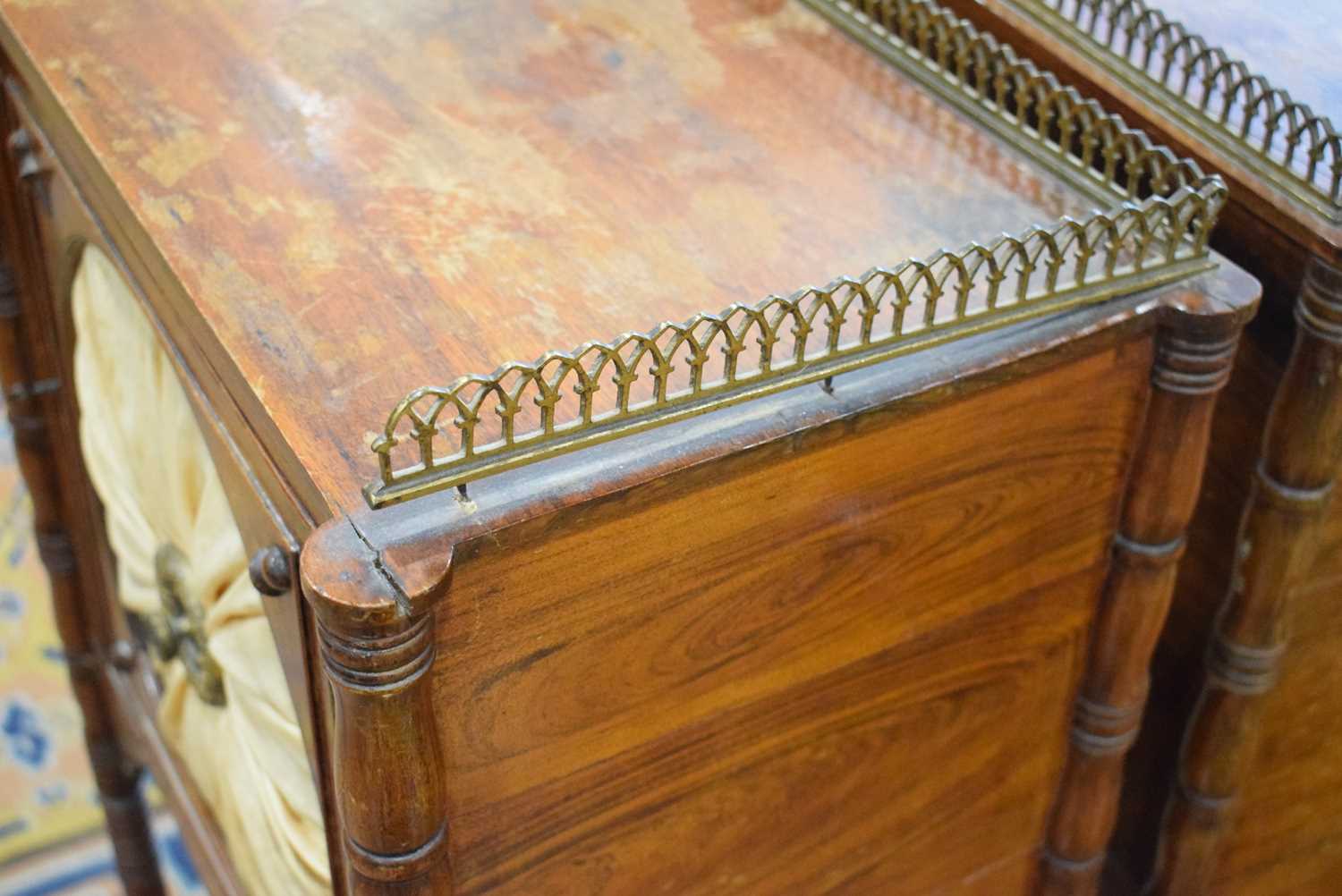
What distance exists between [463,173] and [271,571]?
252 millimetres

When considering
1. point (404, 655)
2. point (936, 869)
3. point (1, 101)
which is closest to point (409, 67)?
point (1, 101)

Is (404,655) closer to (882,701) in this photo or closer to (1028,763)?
(882,701)

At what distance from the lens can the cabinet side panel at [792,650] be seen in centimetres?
69

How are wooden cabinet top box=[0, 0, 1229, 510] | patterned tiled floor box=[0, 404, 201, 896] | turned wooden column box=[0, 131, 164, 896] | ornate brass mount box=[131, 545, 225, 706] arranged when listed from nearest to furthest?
wooden cabinet top box=[0, 0, 1229, 510], ornate brass mount box=[131, 545, 225, 706], turned wooden column box=[0, 131, 164, 896], patterned tiled floor box=[0, 404, 201, 896]

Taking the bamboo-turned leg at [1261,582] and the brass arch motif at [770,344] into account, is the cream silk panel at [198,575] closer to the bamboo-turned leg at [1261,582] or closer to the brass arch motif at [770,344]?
the brass arch motif at [770,344]

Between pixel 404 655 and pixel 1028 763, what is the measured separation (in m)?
0.47

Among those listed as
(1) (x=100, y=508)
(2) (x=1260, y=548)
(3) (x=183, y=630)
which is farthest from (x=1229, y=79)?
(1) (x=100, y=508)

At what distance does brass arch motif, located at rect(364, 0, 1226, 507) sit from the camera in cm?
65

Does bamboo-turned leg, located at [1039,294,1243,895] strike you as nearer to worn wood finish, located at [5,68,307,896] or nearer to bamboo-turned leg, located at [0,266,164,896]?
worn wood finish, located at [5,68,307,896]

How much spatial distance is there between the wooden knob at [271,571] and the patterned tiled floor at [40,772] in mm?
1199

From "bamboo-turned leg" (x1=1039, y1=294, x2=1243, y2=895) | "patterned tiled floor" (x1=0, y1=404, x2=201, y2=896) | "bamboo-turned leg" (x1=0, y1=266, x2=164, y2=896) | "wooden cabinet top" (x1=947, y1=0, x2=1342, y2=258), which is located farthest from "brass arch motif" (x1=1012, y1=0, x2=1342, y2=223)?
"patterned tiled floor" (x1=0, y1=404, x2=201, y2=896)

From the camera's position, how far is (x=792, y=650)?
789 mm

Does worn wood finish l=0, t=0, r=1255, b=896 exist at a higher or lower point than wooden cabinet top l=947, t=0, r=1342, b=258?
lower

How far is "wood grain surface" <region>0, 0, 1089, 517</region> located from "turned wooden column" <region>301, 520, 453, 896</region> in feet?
0.17
